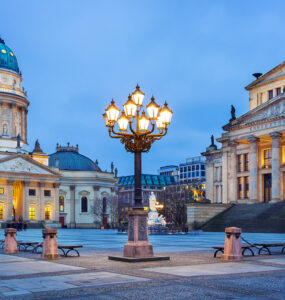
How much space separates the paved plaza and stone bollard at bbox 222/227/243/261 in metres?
0.38

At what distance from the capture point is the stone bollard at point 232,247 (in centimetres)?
1919

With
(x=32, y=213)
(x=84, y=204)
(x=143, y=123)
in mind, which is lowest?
(x=32, y=213)

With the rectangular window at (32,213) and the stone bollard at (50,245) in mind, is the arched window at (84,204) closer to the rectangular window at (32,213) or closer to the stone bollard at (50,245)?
the rectangular window at (32,213)

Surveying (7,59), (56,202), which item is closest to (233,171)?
(56,202)

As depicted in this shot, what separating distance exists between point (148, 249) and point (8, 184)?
80992 millimetres

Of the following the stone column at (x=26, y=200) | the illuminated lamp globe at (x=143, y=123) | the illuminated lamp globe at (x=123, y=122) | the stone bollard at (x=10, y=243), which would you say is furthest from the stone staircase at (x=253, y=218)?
the stone column at (x=26, y=200)

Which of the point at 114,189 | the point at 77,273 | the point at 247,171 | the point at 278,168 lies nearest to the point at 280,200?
the point at 278,168

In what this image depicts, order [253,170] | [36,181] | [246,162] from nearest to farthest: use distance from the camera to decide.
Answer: [253,170] < [246,162] < [36,181]

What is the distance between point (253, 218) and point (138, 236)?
1369 inches

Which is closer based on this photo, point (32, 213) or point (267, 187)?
point (267, 187)

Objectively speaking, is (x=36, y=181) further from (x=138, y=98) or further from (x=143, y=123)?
(x=138, y=98)

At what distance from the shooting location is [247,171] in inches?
2512

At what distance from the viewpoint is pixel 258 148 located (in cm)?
6303

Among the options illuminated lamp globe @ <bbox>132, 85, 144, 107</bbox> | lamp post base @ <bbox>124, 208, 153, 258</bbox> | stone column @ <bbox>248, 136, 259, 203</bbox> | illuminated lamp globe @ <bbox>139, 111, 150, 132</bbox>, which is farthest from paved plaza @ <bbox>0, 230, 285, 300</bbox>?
stone column @ <bbox>248, 136, 259, 203</bbox>
